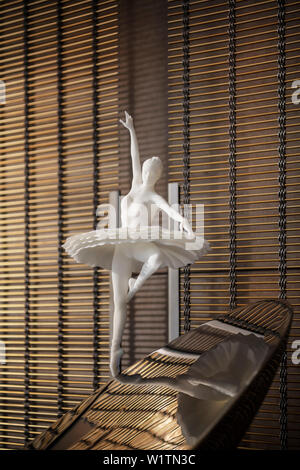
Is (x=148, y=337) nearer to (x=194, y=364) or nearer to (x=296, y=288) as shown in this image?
(x=296, y=288)

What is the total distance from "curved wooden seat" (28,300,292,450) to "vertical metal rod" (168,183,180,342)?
67 centimetres

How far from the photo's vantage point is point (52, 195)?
2980 millimetres

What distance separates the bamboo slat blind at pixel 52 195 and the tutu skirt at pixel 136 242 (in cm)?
61

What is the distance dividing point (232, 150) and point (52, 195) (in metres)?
1.07

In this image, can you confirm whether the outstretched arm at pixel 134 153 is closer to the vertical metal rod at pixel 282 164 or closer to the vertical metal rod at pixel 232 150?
the vertical metal rod at pixel 232 150

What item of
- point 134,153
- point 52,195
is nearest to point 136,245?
point 134,153

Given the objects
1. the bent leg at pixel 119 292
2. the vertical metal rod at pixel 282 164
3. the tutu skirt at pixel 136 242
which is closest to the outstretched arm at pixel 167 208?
the tutu skirt at pixel 136 242

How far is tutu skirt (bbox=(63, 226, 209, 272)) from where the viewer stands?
6.39ft

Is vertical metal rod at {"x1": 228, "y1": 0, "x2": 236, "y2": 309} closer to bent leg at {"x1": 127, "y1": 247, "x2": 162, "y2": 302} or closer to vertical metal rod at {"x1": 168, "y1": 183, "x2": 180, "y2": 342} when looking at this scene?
vertical metal rod at {"x1": 168, "y1": 183, "x2": 180, "y2": 342}

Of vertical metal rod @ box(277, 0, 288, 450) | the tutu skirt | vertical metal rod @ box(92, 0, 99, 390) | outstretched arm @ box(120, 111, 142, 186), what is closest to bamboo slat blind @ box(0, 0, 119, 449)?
vertical metal rod @ box(92, 0, 99, 390)

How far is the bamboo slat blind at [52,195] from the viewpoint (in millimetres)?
2832

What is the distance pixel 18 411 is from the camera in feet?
9.71

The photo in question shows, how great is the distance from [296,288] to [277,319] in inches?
37.0

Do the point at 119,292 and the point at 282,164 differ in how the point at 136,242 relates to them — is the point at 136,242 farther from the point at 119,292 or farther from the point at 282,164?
the point at 282,164
